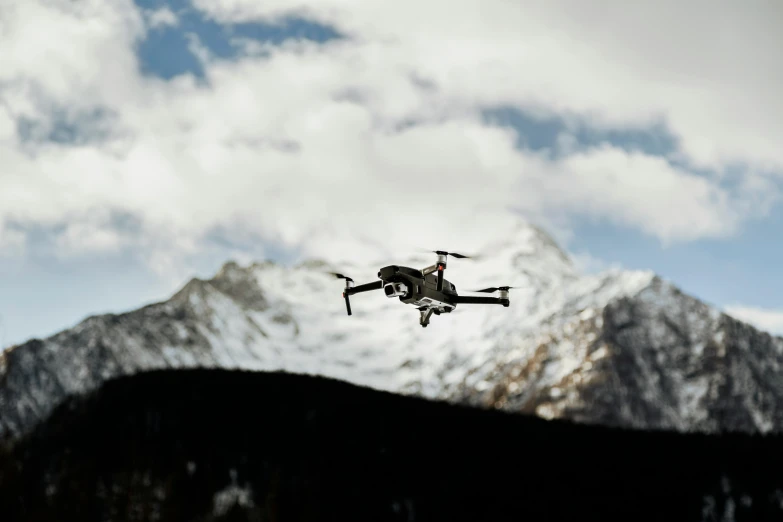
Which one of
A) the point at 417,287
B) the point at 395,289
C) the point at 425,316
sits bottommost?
the point at 425,316

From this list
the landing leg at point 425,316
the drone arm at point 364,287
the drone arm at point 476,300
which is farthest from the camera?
the landing leg at point 425,316

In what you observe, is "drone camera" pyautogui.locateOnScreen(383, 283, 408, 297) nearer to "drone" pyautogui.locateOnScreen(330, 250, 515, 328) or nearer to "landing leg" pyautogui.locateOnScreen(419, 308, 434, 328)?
"drone" pyautogui.locateOnScreen(330, 250, 515, 328)

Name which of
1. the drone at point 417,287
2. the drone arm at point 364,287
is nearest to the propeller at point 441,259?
the drone at point 417,287

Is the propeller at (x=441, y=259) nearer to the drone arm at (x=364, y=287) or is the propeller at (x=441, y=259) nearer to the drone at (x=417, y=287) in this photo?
the drone at (x=417, y=287)

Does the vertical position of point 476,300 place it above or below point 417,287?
below

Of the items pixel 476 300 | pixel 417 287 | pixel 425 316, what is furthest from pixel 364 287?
pixel 476 300

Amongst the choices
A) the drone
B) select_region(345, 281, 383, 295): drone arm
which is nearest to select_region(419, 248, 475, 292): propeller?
the drone

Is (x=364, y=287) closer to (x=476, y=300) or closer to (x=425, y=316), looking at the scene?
(x=425, y=316)

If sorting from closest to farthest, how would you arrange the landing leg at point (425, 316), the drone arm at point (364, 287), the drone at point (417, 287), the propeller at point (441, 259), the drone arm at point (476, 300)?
the propeller at point (441, 259)
the drone at point (417, 287)
the drone arm at point (364, 287)
the drone arm at point (476, 300)
the landing leg at point (425, 316)
